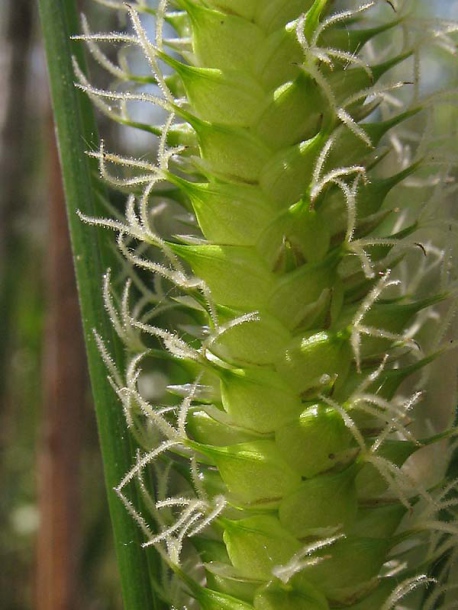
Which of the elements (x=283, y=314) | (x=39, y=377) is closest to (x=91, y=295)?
(x=283, y=314)

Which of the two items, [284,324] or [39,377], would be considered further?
[39,377]

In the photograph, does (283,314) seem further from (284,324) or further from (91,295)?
(91,295)

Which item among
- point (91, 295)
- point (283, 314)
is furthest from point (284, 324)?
point (91, 295)

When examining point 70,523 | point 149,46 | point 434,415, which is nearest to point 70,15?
point 149,46

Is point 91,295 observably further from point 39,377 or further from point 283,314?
point 39,377

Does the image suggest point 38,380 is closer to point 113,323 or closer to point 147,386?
point 147,386

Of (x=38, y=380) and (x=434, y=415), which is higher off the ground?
(x=38, y=380)

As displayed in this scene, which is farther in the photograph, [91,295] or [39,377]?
[39,377]

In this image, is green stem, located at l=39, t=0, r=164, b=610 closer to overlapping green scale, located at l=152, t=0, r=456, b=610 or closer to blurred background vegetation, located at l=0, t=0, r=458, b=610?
overlapping green scale, located at l=152, t=0, r=456, b=610

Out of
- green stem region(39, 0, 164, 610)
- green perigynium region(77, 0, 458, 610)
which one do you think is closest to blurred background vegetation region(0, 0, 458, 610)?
green perigynium region(77, 0, 458, 610)
